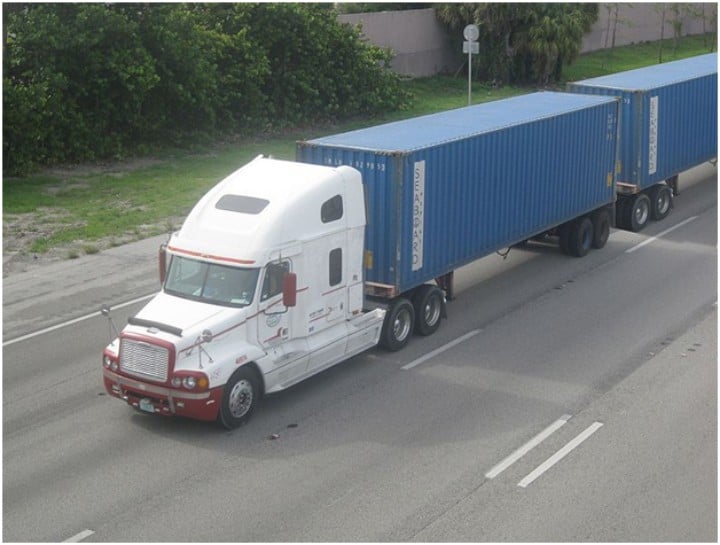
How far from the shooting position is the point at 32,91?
2969cm

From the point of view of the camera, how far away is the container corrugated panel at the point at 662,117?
2580 cm

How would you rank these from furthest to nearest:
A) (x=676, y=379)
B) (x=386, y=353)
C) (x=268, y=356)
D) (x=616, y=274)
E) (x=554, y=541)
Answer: (x=616, y=274)
(x=386, y=353)
(x=676, y=379)
(x=268, y=356)
(x=554, y=541)


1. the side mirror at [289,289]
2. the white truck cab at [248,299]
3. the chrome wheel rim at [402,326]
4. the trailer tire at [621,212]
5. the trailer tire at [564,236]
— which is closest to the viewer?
the white truck cab at [248,299]

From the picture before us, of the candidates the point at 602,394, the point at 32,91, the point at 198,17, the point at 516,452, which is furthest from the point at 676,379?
the point at 198,17

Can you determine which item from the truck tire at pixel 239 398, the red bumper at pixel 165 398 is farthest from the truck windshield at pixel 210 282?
the red bumper at pixel 165 398

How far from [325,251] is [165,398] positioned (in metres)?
3.19

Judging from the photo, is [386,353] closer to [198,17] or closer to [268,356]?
[268,356]

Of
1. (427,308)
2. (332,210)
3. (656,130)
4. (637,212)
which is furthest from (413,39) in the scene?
(332,210)

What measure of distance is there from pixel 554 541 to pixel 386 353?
6.49 m

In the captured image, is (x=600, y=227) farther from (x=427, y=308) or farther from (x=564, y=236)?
(x=427, y=308)

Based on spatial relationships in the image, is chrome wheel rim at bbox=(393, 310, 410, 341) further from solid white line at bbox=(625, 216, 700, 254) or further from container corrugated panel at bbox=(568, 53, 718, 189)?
container corrugated panel at bbox=(568, 53, 718, 189)

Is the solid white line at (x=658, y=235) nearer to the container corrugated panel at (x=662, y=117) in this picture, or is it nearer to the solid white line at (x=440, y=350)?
the container corrugated panel at (x=662, y=117)

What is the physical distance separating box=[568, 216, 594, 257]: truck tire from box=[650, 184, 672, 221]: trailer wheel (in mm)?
3506

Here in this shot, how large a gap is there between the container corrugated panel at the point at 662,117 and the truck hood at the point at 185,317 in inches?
527
